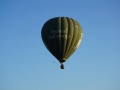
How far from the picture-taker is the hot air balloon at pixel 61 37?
225 feet

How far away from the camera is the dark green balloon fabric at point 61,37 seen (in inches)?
2704

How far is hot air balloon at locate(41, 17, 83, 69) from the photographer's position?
68688 mm

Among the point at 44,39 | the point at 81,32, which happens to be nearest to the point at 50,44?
the point at 44,39

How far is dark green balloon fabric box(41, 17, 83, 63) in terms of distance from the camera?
2704 inches

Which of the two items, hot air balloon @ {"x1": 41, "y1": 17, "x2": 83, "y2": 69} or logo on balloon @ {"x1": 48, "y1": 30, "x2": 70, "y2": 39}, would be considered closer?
hot air balloon @ {"x1": 41, "y1": 17, "x2": 83, "y2": 69}

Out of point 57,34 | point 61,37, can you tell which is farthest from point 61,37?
point 57,34

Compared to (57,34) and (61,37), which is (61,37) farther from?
(57,34)

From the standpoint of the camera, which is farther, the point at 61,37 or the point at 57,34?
the point at 57,34

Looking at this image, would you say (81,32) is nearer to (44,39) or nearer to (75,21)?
(75,21)

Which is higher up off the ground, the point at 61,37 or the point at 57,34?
the point at 57,34

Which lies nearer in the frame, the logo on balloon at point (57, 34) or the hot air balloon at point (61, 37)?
the hot air balloon at point (61, 37)

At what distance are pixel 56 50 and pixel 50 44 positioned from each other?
1.60 meters

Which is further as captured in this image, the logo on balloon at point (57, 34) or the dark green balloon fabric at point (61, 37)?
the logo on balloon at point (57, 34)

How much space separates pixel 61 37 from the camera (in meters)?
69.1
